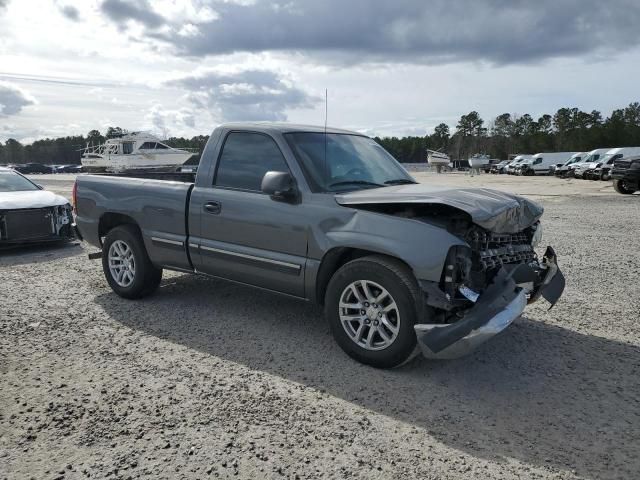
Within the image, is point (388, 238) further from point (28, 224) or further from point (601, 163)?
point (601, 163)

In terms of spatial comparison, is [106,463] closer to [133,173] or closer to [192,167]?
[192,167]

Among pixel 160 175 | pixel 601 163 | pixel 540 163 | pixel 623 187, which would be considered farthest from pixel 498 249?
pixel 540 163

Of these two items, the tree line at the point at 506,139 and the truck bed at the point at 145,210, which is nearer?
the truck bed at the point at 145,210

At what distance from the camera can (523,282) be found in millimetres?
4375

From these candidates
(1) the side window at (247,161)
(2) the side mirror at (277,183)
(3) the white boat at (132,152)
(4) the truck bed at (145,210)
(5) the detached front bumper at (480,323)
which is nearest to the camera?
(5) the detached front bumper at (480,323)

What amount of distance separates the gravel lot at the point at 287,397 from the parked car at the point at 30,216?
3.42 metres

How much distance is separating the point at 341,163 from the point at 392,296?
1.52m

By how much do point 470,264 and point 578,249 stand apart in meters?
6.16

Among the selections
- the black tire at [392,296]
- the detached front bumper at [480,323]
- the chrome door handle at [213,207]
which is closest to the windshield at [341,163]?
the black tire at [392,296]

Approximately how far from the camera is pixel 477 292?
401 cm

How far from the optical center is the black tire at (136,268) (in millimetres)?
5816

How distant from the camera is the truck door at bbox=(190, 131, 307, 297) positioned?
4.59 m

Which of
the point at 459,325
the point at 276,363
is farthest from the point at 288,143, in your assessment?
the point at 459,325

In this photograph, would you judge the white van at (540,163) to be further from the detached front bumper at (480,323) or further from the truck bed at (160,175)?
the detached front bumper at (480,323)
